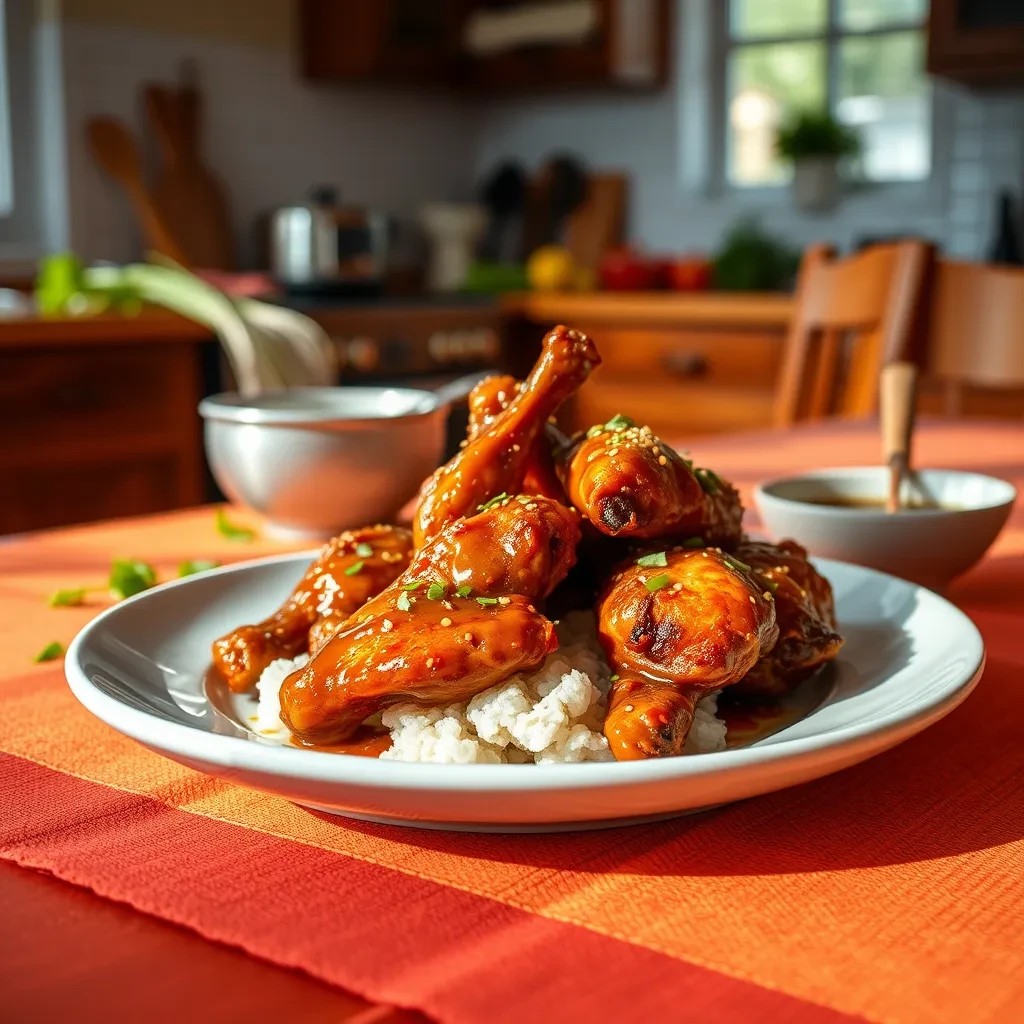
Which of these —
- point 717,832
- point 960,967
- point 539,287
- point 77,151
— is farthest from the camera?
point 539,287

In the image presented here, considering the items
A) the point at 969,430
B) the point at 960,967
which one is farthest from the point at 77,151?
the point at 960,967

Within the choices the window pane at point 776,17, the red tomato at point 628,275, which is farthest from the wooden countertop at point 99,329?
the window pane at point 776,17

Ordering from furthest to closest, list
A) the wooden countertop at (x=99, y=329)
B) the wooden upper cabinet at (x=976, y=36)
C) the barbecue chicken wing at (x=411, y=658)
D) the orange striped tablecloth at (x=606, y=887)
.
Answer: the wooden upper cabinet at (x=976, y=36)
the wooden countertop at (x=99, y=329)
the barbecue chicken wing at (x=411, y=658)
the orange striped tablecloth at (x=606, y=887)

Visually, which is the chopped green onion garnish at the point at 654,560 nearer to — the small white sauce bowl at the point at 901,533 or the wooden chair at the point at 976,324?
the small white sauce bowl at the point at 901,533

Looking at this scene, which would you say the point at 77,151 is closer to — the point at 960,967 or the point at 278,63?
the point at 278,63

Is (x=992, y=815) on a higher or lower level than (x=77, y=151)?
lower

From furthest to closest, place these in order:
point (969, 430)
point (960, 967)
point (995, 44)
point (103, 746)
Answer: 1. point (995, 44)
2. point (969, 430)
3. point (103, 746)
4. point (960, 967)

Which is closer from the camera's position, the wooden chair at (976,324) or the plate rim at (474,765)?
the plate rim at (474,765)

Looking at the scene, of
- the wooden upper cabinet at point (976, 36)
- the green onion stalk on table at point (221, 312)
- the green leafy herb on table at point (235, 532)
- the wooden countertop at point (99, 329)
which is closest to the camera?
the green leafy herb on table at point (235, 532)
